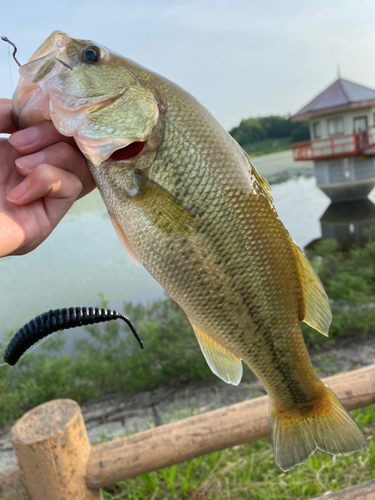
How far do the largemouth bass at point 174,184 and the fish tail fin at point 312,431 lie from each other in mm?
272

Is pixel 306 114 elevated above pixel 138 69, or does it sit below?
above

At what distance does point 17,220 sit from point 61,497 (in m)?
1.14

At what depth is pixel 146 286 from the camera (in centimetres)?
563

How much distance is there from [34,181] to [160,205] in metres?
0.27

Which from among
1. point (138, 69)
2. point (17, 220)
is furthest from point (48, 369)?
point (138, 69)

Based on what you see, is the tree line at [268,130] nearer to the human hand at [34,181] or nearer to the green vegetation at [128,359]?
the green vegetation at [128,359]

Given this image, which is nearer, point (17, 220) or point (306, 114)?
point (17, 220)

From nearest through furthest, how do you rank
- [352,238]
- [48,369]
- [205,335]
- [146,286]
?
[205,335], [48,369], [146,286], [352,238]

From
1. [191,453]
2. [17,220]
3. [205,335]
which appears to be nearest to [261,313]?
[205,335]

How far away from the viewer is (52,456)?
1430mm

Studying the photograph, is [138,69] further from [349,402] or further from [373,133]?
[373,133]

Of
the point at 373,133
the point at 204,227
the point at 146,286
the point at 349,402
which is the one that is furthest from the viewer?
the point at 373,133

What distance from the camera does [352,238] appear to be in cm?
996

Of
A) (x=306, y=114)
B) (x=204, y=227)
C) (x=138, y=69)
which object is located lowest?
(x=204, y=227)
